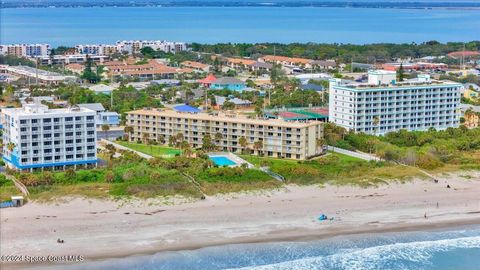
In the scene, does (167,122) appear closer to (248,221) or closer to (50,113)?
(50,113)

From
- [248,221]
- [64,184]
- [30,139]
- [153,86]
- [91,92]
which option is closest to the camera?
[248,221]

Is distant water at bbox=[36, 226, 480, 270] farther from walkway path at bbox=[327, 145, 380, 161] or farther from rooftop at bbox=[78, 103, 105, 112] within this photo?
rooftop at bbox=[78, 103, 105, 112]

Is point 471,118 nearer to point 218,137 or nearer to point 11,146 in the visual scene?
point 218,137

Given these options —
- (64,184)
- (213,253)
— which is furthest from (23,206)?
(213,253)

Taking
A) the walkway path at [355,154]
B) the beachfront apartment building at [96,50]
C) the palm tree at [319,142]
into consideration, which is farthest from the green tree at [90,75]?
the palm tree at [319,142]

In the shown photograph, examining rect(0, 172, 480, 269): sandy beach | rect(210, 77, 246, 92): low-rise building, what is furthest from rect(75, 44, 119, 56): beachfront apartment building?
rect(0, 172, 480, 269): sandy beach

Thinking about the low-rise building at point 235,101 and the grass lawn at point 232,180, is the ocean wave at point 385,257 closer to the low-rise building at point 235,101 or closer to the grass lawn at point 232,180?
the grass lawn at point 232,180

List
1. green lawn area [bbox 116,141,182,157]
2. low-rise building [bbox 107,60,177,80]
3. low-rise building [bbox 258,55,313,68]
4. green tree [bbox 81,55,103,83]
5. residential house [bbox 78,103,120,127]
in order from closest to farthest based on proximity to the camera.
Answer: green lawn area [bbox 116,141,182,157]
residential house [bbox 78,103,120,127]
green tree [bbox 81,55,103,83]
low-rise building [bbox 107,60,177,80]
low-rise building [bbox 258,55,313,68]
